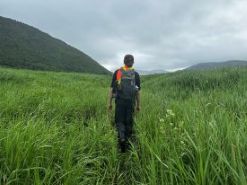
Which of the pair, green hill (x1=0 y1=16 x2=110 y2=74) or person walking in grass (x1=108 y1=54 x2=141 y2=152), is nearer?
person walking in grass (x1=108 y1=54 x2=141 y2=152)

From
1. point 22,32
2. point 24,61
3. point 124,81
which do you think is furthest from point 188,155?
point 22,32

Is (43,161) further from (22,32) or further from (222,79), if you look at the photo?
(22,32)

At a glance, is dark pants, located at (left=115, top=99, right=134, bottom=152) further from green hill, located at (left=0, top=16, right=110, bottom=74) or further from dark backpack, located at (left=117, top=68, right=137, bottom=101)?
green hill, located at (left=0, top=16, right=110, bottom=74)

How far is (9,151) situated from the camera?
152 inches

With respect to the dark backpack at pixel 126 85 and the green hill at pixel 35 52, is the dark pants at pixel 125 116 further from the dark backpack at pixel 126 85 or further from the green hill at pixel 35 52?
the green hill at pixel 35 52

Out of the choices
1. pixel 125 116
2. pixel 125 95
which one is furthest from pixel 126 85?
pixel 125 116

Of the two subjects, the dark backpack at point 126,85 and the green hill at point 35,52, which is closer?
the dark backpack at point 126,85

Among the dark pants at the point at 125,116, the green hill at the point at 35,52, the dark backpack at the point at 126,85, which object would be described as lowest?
the dark pants at the point at 125,116

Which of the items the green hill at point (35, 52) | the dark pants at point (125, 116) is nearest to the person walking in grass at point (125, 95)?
the dark pants at point (125, 116)

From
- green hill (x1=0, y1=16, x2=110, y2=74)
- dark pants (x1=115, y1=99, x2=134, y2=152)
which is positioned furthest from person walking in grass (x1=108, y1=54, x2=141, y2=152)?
green hill (x1=0, y1=16, x2=110, y2=74)

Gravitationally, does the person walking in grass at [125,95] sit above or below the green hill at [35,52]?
below

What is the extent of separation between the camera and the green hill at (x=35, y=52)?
7894cm

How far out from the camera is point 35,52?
298 feet

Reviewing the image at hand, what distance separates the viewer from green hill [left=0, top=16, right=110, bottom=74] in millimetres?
78938
